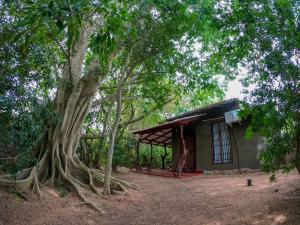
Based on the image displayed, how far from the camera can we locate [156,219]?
7.19 metres

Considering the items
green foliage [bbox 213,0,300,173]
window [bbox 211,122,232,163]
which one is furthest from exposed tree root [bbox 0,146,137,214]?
window [bbox 211,122,232,163]

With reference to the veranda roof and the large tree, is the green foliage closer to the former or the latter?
→ the large tree

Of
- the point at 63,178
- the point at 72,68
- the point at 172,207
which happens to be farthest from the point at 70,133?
the point at 172,207

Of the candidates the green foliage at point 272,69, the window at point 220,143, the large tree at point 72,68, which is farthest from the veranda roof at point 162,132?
the green foliage at point 272,69

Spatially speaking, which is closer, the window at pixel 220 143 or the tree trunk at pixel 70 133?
the tree trunk at pixel 70 133

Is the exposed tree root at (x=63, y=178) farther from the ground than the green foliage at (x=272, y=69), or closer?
closer

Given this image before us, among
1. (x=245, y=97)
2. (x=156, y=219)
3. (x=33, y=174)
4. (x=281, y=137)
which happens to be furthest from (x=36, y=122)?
(x=281, y=137)

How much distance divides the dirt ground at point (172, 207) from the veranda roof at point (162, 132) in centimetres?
514

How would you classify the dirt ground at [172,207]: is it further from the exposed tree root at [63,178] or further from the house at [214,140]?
the house at [214,140]

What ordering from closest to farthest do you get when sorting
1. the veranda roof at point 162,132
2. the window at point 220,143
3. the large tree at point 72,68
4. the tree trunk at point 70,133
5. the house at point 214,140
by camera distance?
1. the large tree at point 72,68
2. the tree trunk at point 70,133
3. the house at point 214,140
4. the veranda roof at point 162,132
5. the window at point 220,143

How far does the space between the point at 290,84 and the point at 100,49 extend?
12.8 feet

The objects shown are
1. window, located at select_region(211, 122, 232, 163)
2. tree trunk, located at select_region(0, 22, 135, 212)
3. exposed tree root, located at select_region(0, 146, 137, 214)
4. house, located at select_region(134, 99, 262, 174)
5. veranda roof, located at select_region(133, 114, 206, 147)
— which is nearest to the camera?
exposed tree root, located at select_region(0, 146, 137, 214)

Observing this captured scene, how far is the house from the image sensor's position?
14.6m

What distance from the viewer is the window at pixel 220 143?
15.6 m
